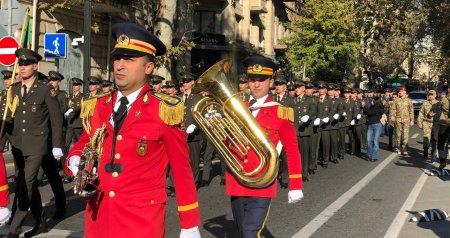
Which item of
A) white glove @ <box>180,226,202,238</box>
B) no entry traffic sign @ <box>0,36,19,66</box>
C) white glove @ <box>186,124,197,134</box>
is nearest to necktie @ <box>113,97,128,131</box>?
white glove @ <box>180,226,202,238</box>

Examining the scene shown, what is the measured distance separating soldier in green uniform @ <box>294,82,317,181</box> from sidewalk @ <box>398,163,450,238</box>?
2410 millimetres

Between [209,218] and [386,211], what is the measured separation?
8.65 feet

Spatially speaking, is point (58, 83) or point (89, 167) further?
point (58, 83)

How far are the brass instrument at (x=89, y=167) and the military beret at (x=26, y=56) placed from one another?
323 cm

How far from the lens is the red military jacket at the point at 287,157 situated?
15.0 ft

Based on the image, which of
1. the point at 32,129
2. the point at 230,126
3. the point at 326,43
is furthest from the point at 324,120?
the point at 326,43

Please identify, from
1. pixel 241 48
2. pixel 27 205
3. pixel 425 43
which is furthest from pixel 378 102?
pixel 425 43

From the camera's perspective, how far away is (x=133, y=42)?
314 cm

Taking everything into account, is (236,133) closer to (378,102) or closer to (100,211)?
(100,211)

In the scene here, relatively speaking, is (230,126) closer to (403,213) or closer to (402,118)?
(403,213)

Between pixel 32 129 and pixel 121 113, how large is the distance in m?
3.64

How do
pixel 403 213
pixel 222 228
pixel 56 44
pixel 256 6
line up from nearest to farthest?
pixel 222 228 < pixel 403 213 < pixel 56 44 < pixel 256 6

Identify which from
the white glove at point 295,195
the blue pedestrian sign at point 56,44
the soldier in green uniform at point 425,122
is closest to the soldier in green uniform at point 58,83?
the blue pedestrian sign at point 56,44

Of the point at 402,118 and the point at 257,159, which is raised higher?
the point at 257,159
